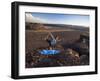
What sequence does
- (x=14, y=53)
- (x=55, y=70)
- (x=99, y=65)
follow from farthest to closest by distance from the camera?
(x=99, y=65)
(x=55, y=70)
(x=14, y=53)

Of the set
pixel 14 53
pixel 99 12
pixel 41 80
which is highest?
pixel 99 12

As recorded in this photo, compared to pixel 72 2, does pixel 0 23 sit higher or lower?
lower

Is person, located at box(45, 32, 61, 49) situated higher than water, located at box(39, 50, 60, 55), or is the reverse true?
person, located at box(45, 32, 61, 49)

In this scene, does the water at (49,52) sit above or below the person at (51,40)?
below

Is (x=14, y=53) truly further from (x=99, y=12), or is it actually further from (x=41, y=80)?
(x=99, y=12)

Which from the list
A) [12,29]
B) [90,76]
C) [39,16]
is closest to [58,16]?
[39,16]

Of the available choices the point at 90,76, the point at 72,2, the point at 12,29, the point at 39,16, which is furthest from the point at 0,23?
the point at 90,76

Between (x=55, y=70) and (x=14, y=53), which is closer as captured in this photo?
(x=14, y=53)

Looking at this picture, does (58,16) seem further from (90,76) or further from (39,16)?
(90,76)

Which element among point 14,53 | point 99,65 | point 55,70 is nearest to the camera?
point 14,53
